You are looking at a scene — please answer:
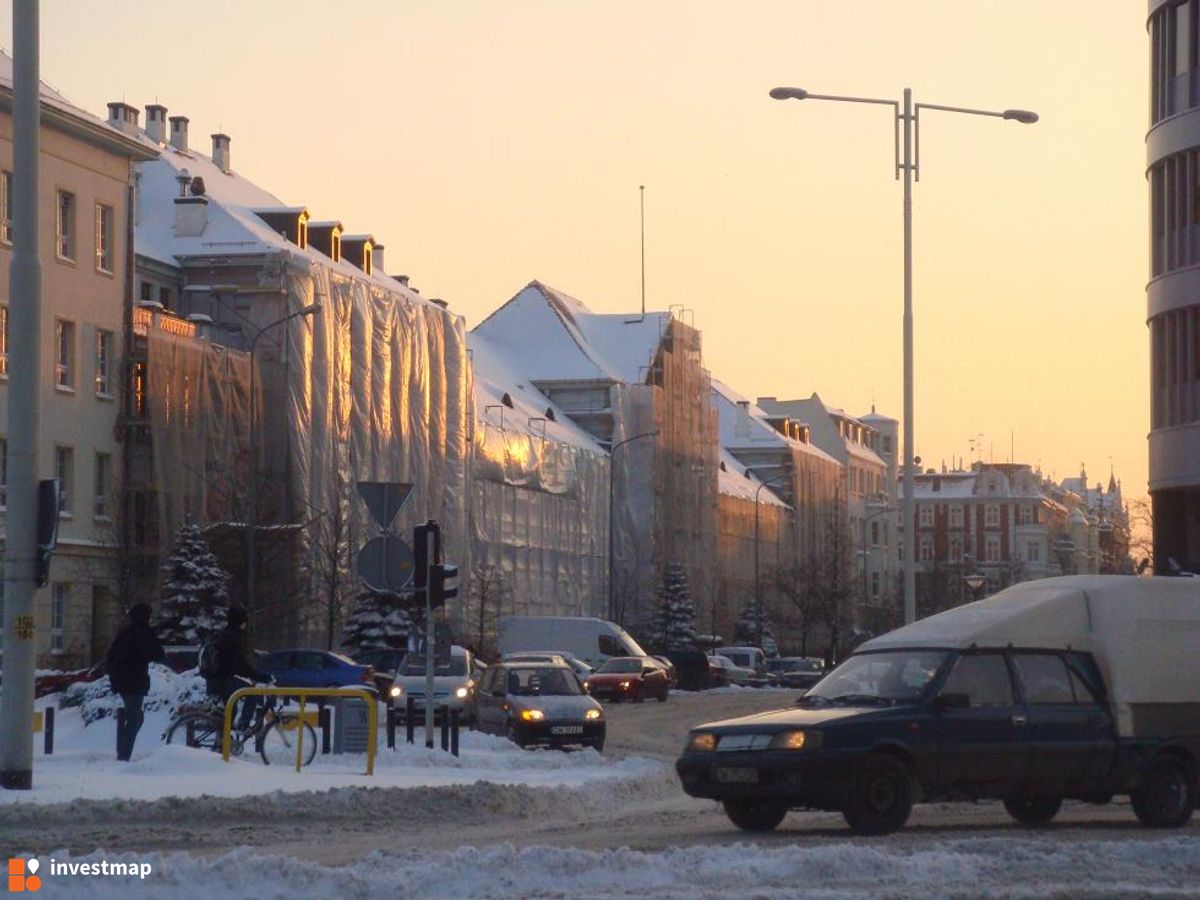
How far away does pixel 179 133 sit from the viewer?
76500 millimetres

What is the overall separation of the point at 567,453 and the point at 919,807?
71.9 meters

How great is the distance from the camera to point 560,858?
1326 centimetres

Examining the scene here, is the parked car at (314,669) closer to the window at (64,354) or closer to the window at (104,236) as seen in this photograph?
the window at (64,354)

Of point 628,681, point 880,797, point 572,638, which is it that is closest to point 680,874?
point 880,797

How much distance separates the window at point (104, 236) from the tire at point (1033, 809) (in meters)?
45.2

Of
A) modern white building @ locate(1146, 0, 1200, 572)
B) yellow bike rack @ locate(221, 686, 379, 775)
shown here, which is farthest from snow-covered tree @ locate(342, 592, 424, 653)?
yellow bike rack @ locate(221, 686, 379, 775)

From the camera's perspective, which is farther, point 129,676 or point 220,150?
point 220,150

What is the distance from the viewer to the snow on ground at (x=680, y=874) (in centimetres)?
1206

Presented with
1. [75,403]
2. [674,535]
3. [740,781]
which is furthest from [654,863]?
[674,535]

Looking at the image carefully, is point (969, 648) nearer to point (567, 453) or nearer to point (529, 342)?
point (567, 453)

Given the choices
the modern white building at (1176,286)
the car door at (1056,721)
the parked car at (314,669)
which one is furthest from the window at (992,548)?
the car door at (1056,721)

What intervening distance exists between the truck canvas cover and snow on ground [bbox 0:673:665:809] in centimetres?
552

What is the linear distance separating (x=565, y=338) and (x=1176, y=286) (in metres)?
67.2

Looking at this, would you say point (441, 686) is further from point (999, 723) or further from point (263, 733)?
point (999, 723)
